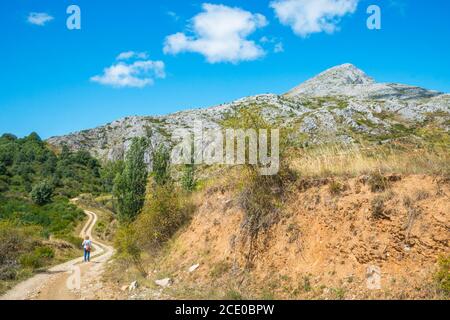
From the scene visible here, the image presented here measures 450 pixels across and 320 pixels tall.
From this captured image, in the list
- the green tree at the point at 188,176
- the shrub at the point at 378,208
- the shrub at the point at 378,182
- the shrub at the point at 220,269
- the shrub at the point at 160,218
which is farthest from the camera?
the green tree at the point at 188,176

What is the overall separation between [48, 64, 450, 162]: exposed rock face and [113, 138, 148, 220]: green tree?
41741 millimetres

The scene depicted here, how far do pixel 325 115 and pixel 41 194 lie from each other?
65.3 metres

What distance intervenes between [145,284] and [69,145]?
130 m

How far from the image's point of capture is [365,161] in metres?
11.6

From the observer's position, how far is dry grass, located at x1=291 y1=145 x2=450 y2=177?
9.98 meters

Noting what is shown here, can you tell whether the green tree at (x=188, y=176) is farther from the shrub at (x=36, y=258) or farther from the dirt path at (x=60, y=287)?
the dirt path at (x=60, y=287)

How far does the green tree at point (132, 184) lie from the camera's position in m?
31.7

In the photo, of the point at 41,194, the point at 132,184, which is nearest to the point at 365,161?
the point at 132,184

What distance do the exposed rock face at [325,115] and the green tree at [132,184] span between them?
41741 millimetres

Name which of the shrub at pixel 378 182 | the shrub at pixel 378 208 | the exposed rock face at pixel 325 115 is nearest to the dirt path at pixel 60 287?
the shrub at pixel 378 208

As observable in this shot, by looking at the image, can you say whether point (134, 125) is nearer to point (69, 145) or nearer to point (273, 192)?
point (69, 145)

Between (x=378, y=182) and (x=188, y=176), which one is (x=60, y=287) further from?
(x=188, y=176)

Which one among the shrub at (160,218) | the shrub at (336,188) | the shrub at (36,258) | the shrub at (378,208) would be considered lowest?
the shrub at (36,258)

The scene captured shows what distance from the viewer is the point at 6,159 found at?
9306 cm
